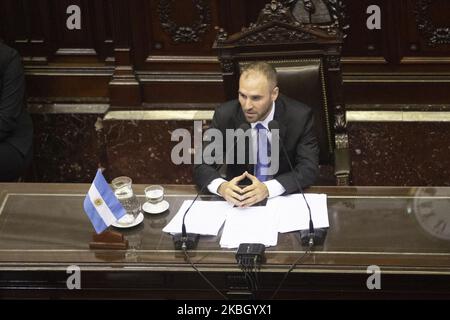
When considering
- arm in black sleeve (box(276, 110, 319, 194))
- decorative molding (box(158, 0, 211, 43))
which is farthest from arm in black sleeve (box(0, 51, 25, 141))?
arm in black sleeve (box(276, 110, 319, 194))

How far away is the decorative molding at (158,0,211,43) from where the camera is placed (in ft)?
16.8

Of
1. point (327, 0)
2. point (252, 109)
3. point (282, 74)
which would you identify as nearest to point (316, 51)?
point (282, 74)

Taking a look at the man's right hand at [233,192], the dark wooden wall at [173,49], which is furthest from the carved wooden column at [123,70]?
the man's right hand at [233,192]

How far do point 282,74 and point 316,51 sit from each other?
Answer: 0.60 feet

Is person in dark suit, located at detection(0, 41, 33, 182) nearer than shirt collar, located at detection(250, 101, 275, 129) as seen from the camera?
No

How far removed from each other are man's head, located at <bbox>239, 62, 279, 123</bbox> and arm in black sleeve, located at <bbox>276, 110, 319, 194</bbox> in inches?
10.2

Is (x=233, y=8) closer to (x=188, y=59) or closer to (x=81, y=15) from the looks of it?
(x=188, y=59)

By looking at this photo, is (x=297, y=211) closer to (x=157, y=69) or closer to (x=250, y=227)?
(x=250, y=227)

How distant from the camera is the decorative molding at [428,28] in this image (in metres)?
4.95

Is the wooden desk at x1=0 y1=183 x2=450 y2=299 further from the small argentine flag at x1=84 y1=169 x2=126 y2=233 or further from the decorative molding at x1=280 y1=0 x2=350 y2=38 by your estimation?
the decorative molding at x1=280 y1=0 x2=350 y2=38

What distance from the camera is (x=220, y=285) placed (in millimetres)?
3223

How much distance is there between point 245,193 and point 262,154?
465mm

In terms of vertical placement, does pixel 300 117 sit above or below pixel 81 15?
below

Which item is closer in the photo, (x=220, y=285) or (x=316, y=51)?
(x=220, y=285)
